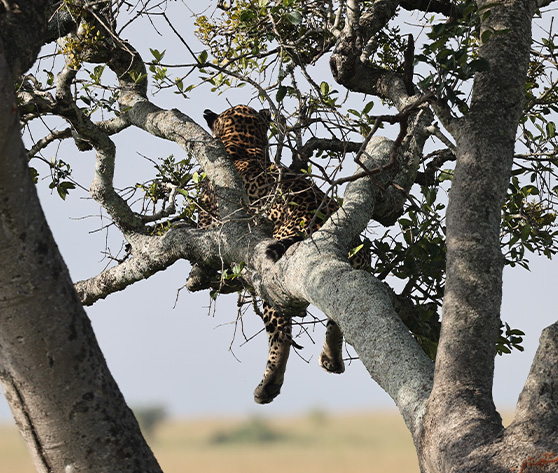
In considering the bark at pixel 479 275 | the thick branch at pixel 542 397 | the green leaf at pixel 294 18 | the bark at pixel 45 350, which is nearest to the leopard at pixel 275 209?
the green leaf at pixel 294 18

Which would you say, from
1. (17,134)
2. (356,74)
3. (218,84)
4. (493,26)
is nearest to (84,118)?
(218,84)

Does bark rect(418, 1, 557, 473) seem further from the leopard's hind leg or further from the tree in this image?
the leopard's hind leg

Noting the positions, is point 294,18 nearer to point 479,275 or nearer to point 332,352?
point 479,275

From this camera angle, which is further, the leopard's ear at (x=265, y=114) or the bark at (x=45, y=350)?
the leopard's ear at (x=265, y=114)

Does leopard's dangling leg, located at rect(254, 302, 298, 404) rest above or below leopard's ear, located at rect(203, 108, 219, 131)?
below

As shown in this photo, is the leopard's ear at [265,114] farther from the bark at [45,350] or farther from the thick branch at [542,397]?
the bark at [45,350]

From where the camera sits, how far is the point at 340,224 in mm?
4184

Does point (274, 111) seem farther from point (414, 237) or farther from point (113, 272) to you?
point (113, 272)

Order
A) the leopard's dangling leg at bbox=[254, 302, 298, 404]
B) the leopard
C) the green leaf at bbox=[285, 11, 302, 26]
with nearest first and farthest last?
the green leaf at bbox=[285, 11, 302, 26], the leopard, the leopard's dangling leg at bbox=[254, 302, 298, 404]

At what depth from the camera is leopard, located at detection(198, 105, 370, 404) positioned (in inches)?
176

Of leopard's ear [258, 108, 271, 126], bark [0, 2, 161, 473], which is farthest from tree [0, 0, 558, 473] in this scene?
leopard's ear [258, 108, 271, 126]

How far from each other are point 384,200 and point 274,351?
1199 mm

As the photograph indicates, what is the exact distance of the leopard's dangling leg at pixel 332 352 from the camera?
5055mm

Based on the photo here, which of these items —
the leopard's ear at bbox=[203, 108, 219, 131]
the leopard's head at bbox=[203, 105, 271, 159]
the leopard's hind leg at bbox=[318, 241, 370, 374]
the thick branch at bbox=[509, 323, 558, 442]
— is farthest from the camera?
the leopard's ear at bbox=[203, 108, 219, 131]
